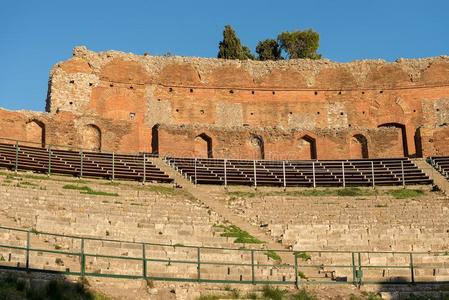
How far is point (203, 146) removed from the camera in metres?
43.1

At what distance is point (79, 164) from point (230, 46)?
2741cm

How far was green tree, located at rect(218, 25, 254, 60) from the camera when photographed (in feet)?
191

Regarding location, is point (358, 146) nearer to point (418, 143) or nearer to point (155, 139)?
point (418, 143)

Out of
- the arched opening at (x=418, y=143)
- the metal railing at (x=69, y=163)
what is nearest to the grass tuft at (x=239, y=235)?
the metal railing at (x=69, y=163)

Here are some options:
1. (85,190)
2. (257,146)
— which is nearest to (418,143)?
(257,146)

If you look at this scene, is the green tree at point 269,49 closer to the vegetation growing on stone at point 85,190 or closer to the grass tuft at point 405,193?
the grass tuft at point 405,193

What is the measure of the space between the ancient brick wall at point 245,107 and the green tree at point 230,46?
925 cm

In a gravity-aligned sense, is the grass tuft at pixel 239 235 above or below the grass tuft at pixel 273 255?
above

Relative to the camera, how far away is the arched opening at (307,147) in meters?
44.2

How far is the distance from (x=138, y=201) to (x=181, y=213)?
210cm

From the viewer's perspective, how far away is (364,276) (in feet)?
69.1

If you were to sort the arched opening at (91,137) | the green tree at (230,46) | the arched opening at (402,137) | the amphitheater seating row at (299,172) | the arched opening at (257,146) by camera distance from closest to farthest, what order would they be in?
the amphitheater seating row at (299,172)
the arched opening at (91,137)
the arched opening at (257,146)
the arched opening at (402,137)
the green tree at (230,46)

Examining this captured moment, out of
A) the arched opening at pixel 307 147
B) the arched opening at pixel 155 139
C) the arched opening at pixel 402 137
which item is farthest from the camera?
the arched opening at pixel 402 137

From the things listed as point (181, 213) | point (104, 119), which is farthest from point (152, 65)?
point (181, 213)
